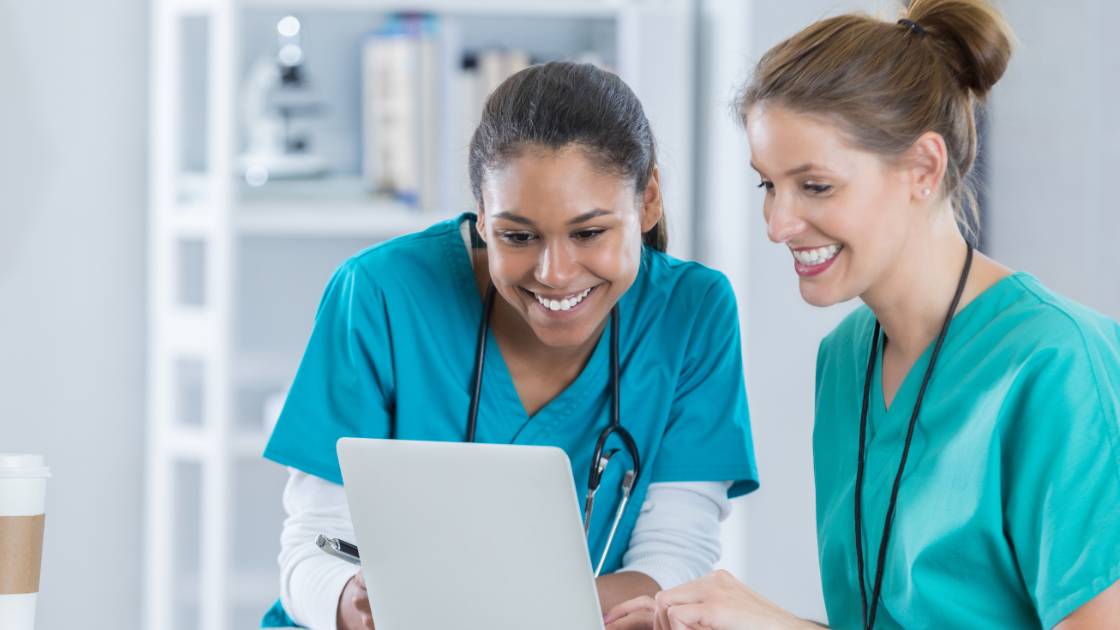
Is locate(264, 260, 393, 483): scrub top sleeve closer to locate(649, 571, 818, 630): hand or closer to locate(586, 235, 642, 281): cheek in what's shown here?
locate(586, 235, 642, 281): cheek

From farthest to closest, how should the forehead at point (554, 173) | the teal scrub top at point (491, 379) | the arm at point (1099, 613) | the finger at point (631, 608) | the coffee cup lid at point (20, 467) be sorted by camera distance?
the teal scrub top at point (491, 379) → the forehead at point (554, 173) → the finger at point (631, 608) → the arm at point (1099, 613) → the coffee cup lid at point (20, 467)

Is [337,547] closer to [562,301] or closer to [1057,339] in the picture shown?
[562,301]

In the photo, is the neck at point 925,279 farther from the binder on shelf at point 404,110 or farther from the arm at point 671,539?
the binder on shelf at point 404,110

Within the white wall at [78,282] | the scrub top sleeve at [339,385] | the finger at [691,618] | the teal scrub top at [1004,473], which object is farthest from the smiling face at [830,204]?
the white wall at [78,282]

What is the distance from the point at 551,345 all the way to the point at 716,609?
405mm

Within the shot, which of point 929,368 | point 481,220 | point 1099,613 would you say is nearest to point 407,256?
point 481,220

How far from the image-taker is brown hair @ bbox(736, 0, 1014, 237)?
1146 millimetres

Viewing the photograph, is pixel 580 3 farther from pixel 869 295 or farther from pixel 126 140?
pixel 869 295

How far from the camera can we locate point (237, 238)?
240 cm

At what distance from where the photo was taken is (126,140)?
2.63m

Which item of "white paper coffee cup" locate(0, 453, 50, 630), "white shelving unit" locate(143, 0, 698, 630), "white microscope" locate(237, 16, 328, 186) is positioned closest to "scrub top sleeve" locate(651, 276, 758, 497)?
"white paper coffee cup" locate(0, 453, 50, 630)

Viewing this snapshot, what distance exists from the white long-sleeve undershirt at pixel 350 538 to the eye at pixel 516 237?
0.31 metres

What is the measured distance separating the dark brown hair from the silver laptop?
0.41 metres

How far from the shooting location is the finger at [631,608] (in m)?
1.11
